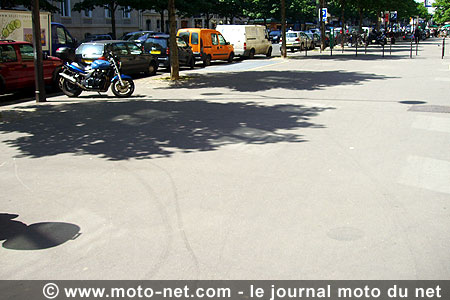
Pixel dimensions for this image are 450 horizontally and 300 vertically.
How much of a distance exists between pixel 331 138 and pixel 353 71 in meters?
15.1

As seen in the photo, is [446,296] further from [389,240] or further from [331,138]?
[331,138]

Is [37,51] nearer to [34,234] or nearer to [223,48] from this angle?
[34,234]

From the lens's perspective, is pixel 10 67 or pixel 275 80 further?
pixel 275 80

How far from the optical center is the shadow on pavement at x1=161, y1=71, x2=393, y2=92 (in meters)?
18.2

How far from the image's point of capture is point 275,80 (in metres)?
20.2

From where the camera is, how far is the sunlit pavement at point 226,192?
4.55 meters

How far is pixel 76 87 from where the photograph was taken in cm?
1612

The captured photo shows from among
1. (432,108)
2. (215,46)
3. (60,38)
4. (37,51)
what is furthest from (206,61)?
(432,108)

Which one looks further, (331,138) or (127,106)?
(127,106)

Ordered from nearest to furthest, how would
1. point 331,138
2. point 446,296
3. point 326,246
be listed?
point 446,296
point 326,246
point 331,138

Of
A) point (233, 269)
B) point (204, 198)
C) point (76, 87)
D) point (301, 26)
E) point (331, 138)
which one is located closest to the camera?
point (233, 269)

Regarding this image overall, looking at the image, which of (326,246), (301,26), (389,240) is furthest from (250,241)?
(301,26)

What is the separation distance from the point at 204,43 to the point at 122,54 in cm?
756

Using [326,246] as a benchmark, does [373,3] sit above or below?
above
